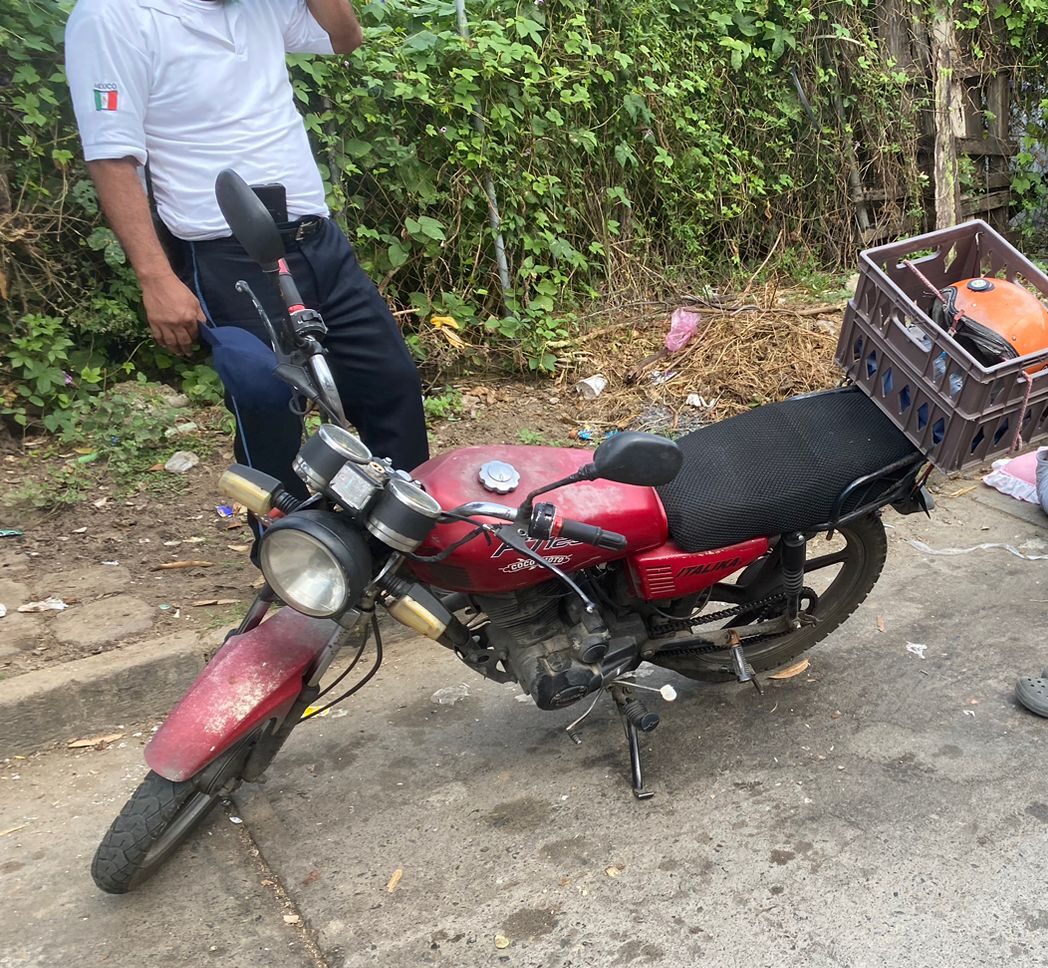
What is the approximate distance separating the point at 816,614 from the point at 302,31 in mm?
2332

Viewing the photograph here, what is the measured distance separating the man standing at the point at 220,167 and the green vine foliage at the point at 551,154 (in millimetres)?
1305

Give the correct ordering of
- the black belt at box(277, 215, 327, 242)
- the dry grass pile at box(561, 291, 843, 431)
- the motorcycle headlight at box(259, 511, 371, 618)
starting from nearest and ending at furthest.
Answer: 1. the motorcycle headlight at box(259, 511, 371, 618)
2. the black belt at box(277, 215, 327, 242)
3. the dry grass pile at box(561, 291, 843, 431)

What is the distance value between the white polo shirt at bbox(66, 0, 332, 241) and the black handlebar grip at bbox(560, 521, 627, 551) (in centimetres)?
147

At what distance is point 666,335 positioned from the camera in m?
5.12

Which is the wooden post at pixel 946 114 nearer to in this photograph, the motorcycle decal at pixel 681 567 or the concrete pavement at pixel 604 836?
the concrete pavement at pixel 604 836

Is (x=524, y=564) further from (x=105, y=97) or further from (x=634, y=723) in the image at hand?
(x=105, y=97)

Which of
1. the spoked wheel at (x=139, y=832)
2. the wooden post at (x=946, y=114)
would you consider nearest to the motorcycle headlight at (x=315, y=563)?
the spoked wheel at (x=139, y=832)

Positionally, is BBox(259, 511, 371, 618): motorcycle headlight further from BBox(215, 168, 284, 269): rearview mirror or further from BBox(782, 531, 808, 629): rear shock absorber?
BBox(782, 531, 808, 629): rear shock absorber

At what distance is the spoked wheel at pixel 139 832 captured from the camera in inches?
79.7

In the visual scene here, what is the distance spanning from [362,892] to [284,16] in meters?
2.43

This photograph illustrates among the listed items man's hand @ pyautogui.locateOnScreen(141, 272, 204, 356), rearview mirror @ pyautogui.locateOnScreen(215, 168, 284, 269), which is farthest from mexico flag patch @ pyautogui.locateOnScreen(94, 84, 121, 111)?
rearview mirror @ pyautogui.locateOnScreen(215, 168, 284, 269)

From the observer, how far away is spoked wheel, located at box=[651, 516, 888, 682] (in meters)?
2.62

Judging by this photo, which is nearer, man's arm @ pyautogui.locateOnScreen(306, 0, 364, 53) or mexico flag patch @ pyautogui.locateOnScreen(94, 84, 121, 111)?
mexico flag patch @ pyautogui.locateOnScreen(94, 84, 121, 111)

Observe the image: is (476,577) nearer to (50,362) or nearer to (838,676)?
(838,676)
